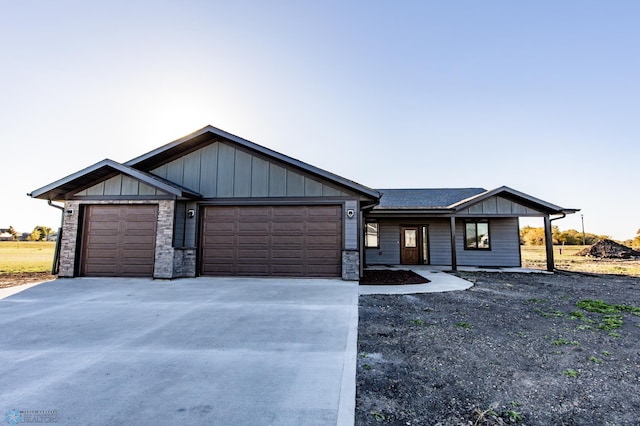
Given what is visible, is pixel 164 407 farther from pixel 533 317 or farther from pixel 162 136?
pixel 162 136

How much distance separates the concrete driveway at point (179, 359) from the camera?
2117 mm

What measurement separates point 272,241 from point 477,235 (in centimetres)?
1024

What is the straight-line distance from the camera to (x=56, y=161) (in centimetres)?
1274

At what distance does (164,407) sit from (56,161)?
15.5 metres


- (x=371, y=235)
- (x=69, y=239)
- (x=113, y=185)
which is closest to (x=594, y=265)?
(x=371, y=235)

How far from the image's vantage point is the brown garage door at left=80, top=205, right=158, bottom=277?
8812 millimetres

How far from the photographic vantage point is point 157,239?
868 cm

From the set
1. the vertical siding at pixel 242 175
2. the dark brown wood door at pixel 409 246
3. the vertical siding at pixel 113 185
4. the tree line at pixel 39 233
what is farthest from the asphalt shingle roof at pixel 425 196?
the tree line at pixel 39 233

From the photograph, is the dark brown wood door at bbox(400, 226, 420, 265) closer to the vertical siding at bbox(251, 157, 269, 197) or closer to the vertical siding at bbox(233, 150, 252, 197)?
the vertical siding at bbox(251, 157, 269, 197)

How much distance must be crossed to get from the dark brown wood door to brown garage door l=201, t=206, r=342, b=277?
6.37 m

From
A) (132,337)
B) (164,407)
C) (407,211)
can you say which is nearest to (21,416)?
(164,407)

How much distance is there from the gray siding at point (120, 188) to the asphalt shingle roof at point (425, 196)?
384 inches

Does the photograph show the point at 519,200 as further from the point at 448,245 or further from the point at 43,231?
the point at 43,231

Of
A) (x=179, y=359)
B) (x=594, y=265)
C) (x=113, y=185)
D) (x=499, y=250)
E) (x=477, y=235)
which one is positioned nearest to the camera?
(x=179, y=359)
